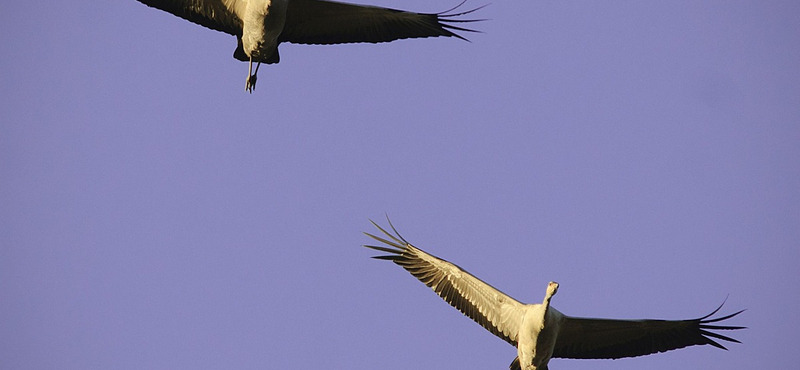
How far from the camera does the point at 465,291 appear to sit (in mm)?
16609

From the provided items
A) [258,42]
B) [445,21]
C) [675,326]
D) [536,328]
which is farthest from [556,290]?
[258,42]

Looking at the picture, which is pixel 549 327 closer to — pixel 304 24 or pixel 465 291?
pixel 465 291

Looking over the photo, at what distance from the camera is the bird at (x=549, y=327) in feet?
52.6

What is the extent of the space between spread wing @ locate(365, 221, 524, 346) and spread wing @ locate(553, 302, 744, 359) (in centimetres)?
74

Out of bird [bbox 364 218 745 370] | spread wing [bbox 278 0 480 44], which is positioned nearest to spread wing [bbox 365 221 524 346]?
bird [bbox 364 218 745 370]

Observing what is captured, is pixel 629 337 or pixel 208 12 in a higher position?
pixel 208 12

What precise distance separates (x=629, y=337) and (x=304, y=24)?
6559mm

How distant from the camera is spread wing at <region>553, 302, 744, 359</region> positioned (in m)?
16.3

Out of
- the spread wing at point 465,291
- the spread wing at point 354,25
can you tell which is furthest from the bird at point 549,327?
the spread wing at point 354,25

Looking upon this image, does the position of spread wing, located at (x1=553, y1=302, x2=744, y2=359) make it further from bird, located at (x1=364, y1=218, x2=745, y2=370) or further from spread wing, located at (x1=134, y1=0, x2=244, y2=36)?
spread wing, located at (x1=134, y1=0, x2=244, y2=36)

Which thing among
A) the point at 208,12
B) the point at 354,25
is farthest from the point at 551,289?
the point at 208,12

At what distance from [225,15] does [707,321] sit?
8.28 meters

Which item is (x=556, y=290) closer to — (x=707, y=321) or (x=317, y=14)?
(x=707, y=321)

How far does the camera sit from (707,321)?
1638cm
